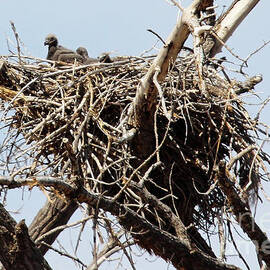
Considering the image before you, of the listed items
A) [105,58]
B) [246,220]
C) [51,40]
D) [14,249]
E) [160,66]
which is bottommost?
[14,249]

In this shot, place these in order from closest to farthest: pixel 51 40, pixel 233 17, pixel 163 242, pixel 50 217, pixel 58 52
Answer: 1. pixel 163 242
2. pixel 50 217
3. pixel 233 17
4. pixel 58 52
5. pixel 51 40

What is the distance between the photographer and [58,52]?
788 cm

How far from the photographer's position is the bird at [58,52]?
7.54 m

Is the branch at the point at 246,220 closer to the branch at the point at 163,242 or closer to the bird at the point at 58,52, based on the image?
the branch at the point at 163,242

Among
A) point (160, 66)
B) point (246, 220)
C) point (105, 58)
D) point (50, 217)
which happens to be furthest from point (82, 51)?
point (246, 220)

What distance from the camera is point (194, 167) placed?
6305mm

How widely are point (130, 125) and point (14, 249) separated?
1722 millimetres

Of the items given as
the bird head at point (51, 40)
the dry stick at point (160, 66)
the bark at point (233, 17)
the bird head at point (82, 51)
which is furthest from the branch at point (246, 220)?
the bird head at point (51, 40)

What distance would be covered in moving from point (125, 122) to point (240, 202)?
53.3 inches

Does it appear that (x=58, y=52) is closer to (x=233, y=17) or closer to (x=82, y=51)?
(x=82, y=51)

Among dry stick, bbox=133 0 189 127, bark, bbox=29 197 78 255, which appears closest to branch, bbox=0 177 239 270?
dry stick, bbox=133 0 189 127

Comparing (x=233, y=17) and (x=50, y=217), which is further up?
(x=233, y=17)

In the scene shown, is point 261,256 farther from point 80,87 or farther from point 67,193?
point 80,87

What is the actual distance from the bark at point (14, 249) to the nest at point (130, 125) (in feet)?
3.31
